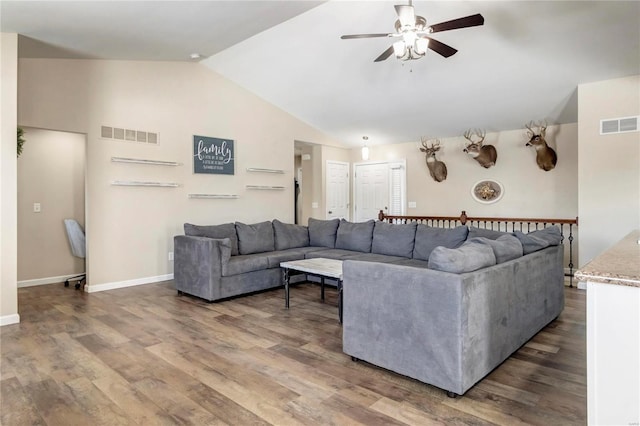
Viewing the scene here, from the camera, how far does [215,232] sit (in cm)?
531

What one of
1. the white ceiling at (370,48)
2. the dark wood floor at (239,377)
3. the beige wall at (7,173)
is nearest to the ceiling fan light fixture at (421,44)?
the white ceiling at (370,48)

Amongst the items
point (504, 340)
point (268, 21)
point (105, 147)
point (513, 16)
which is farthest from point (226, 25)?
point (504, 340)

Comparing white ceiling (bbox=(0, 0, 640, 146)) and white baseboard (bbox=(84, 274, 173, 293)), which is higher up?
white ceiling (bbox=(0, 0, 640, 146))

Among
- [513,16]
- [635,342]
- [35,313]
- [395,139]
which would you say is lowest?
[35,313]

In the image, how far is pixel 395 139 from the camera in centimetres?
817

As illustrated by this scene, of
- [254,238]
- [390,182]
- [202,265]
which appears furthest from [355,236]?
[390,182]

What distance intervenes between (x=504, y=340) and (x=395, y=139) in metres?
6.00

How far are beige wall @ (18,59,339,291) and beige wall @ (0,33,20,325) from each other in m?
0.93

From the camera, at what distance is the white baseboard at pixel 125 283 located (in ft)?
16.8

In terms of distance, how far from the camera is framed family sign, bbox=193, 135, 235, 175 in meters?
6.15

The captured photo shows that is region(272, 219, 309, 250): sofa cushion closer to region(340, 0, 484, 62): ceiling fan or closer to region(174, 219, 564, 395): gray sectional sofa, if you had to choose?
region(174, 219, 564, 395): gray sectional sofa

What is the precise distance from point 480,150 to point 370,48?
Answer: 9.84ft

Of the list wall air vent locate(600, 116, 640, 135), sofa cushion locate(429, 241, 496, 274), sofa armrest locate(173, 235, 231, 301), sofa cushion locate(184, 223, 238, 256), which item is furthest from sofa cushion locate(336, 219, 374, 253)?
wall air vent locate(600, 116, 640, 135)

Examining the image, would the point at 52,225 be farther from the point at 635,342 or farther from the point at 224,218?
the point at 635,342
